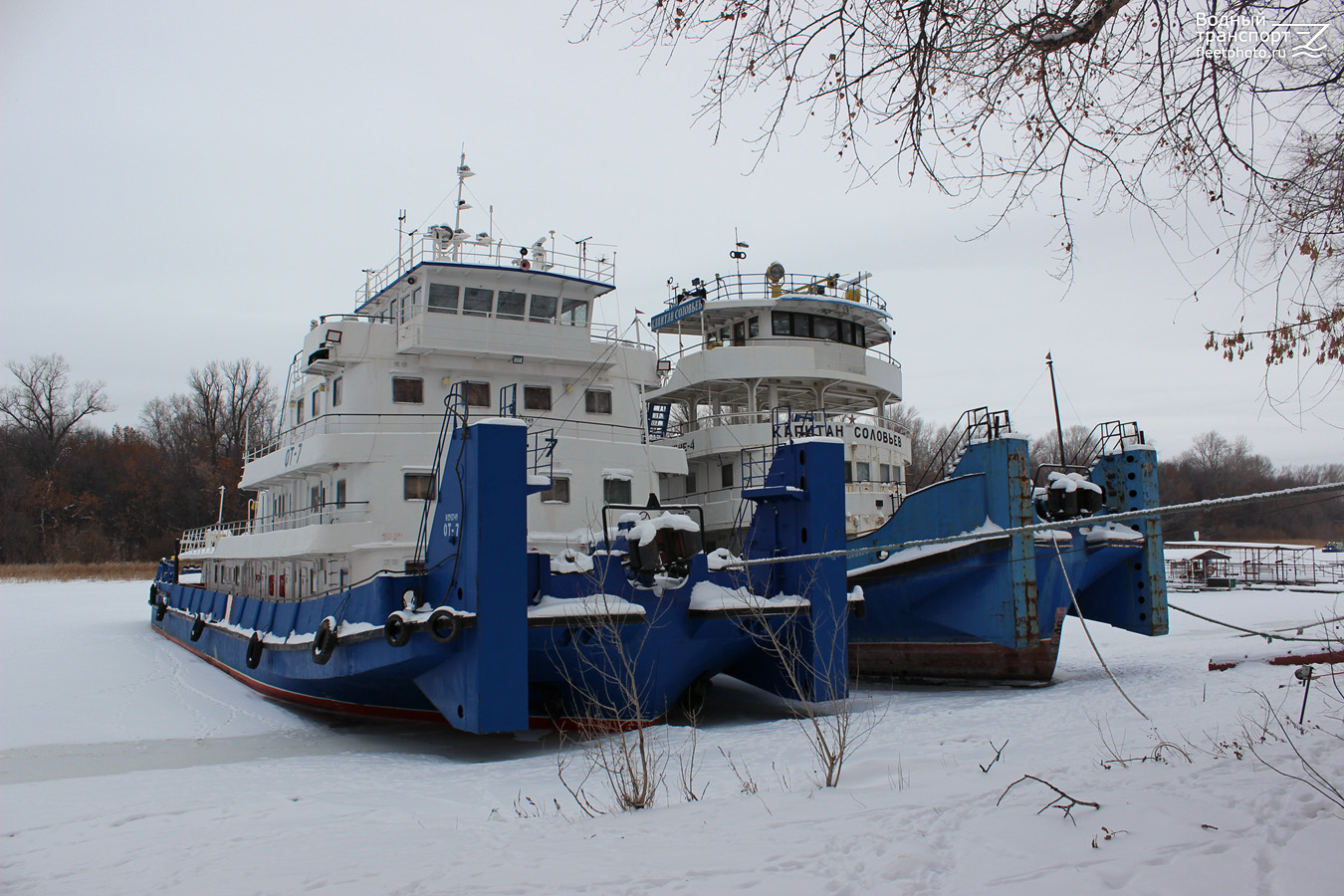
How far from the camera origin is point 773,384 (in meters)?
20.5

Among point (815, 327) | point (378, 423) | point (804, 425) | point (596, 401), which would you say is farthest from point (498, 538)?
point (815, 327)

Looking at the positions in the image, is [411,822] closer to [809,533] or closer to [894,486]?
[809,533]

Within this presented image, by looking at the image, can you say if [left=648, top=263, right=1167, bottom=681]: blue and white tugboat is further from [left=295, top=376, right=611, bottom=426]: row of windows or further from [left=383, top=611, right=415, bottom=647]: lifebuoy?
[left=383, top=611, right=415, bottom=647]: lifebuoy

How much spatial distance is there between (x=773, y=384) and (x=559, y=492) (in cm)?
800

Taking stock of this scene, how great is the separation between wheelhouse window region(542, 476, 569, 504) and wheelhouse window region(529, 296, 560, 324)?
3.11 m

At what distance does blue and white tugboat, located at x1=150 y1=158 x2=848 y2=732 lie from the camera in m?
9.86

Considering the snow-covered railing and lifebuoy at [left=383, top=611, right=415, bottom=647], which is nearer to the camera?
lifebuoy at [left=383, top=611, right=415, bottom=647]

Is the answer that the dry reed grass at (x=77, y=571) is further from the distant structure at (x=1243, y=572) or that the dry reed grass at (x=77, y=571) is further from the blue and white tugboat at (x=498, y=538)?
the distant structure at (x=1243, y=572)

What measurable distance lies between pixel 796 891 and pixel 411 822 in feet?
10.9

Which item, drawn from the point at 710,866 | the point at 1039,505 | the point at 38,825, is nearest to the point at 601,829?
the point at 710,866

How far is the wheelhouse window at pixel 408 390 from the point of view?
46.5 ft

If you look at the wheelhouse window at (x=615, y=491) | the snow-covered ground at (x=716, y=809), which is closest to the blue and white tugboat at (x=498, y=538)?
the wheelhouse window at (x=615, y=491)

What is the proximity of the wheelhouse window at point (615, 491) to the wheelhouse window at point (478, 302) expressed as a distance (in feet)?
11.6

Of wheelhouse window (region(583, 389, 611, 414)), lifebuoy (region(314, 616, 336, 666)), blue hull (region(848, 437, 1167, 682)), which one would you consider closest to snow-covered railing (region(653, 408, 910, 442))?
blue hull (region(848, 437, 1167, 682))
